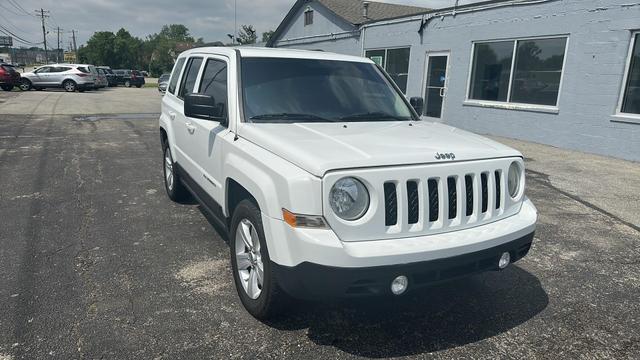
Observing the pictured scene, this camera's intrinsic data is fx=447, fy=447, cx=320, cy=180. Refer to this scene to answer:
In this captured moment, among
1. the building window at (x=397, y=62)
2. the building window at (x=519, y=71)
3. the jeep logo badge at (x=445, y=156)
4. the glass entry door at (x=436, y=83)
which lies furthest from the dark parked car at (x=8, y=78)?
the jeep logo badge at (x=445, y=156)

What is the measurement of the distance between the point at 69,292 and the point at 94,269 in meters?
0.42

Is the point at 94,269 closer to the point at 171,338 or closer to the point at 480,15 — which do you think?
the point at 171,338

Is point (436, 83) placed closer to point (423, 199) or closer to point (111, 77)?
point (423, 199)

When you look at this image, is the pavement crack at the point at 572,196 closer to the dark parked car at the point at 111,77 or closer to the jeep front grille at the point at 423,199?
the jeep front grille at the point at 423,199

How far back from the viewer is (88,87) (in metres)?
29.4

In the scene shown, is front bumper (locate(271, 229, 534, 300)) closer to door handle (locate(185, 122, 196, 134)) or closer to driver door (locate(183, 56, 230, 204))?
driver door (locate(183, 56, 230, 204))

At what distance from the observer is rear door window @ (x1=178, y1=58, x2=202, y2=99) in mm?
4673

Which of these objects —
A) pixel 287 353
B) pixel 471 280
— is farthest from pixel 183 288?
pixel 471 280

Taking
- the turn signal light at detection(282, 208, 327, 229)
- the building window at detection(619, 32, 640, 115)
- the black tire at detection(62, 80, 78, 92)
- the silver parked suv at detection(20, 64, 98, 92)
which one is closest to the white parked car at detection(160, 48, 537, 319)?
the turn signal light at detection(282, 208, 327, 229)

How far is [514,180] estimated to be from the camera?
3.19 meters

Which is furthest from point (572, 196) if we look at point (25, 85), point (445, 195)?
point (25, 85)

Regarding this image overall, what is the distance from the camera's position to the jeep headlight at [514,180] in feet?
10.3

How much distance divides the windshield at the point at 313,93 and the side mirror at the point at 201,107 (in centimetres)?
24

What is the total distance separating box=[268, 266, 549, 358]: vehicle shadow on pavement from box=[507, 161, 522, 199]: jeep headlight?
875mm
